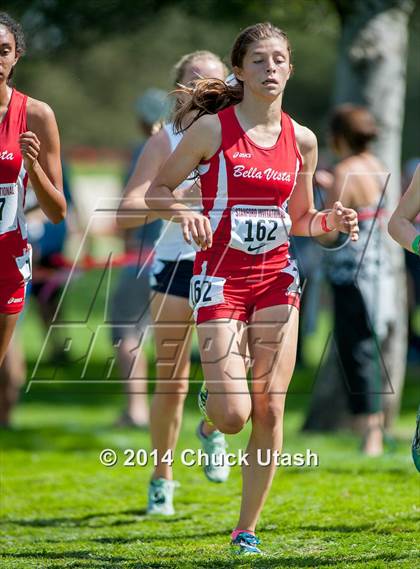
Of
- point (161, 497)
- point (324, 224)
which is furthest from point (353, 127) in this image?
point (161, 497)

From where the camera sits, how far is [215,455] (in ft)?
19.6

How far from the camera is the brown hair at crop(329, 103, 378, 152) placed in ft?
25.2

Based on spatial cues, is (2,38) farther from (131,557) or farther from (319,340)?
(319,340)

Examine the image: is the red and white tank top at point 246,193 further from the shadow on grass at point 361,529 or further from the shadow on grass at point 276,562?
the shadow on grass at point 361,529

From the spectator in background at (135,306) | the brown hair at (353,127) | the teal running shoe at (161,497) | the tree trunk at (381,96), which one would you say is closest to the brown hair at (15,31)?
the teal running shoe at (161,497)

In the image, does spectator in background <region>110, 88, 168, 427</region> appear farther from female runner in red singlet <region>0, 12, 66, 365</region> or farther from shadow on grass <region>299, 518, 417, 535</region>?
female runner in red singlet <region>0, 12, 66, 365</region>

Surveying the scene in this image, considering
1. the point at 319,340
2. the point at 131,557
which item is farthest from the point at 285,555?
the point at 319,340

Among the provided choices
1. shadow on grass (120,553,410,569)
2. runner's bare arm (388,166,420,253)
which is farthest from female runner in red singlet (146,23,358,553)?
runner's bare arm (388,166,420,253)

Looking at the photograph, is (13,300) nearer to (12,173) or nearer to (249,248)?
(12,173)

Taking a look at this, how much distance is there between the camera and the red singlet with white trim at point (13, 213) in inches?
187

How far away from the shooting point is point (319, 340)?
16469 mm

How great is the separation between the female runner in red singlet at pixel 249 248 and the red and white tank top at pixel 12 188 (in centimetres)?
59

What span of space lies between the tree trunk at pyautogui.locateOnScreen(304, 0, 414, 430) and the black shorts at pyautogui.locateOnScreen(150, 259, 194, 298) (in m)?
2.93

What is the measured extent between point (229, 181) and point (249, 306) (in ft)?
1.85
